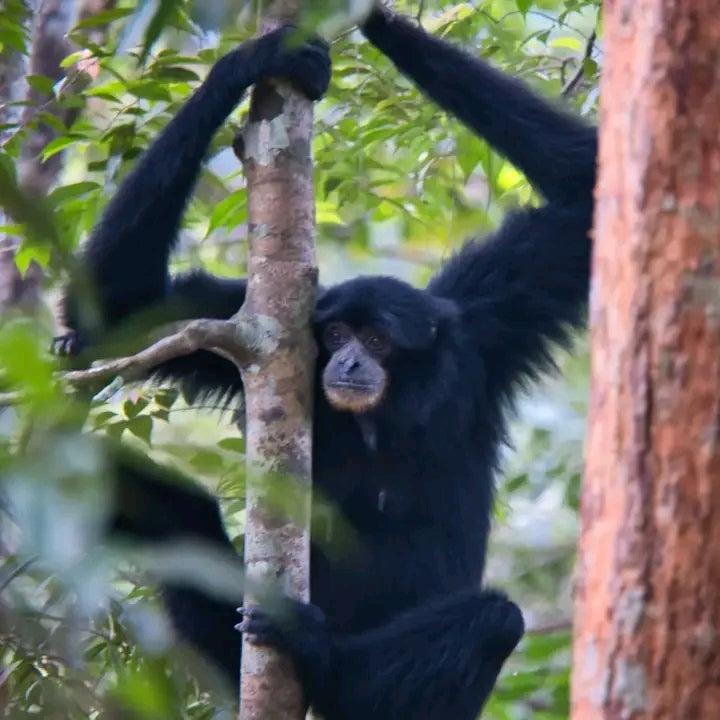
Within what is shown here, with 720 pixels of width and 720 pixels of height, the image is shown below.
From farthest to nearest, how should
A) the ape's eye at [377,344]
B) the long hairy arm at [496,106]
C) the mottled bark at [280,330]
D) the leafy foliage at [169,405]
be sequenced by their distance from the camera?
1. the ape's eye at [377,344]
2. the long hairy arm at [496,106]
3. the mottled bark at [280,330]
4. the leafy foliage at [169,405]

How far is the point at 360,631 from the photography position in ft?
16.2

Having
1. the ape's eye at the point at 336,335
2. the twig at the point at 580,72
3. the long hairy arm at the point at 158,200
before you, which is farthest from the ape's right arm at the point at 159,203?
the twig at the point at 580,72

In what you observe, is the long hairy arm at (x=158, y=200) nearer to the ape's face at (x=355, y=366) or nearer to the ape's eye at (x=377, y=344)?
the ape's face at (x=355, y=366)

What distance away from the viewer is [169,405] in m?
4.67

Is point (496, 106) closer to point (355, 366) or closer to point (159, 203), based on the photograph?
point (355, 366)

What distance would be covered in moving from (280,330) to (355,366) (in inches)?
41.8

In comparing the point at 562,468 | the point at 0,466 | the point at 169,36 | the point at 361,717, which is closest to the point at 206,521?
the point at 361,717

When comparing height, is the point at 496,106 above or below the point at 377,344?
above

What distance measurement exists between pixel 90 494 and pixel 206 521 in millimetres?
3500

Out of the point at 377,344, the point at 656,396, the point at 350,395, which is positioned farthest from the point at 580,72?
the point at 656,396

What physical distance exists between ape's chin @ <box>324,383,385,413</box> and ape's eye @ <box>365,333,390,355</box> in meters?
0.25

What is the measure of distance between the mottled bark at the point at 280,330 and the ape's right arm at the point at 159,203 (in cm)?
21

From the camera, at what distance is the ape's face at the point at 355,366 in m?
4.72

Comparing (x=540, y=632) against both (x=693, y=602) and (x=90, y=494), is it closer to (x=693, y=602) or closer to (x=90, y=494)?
(x=693, y=602)
